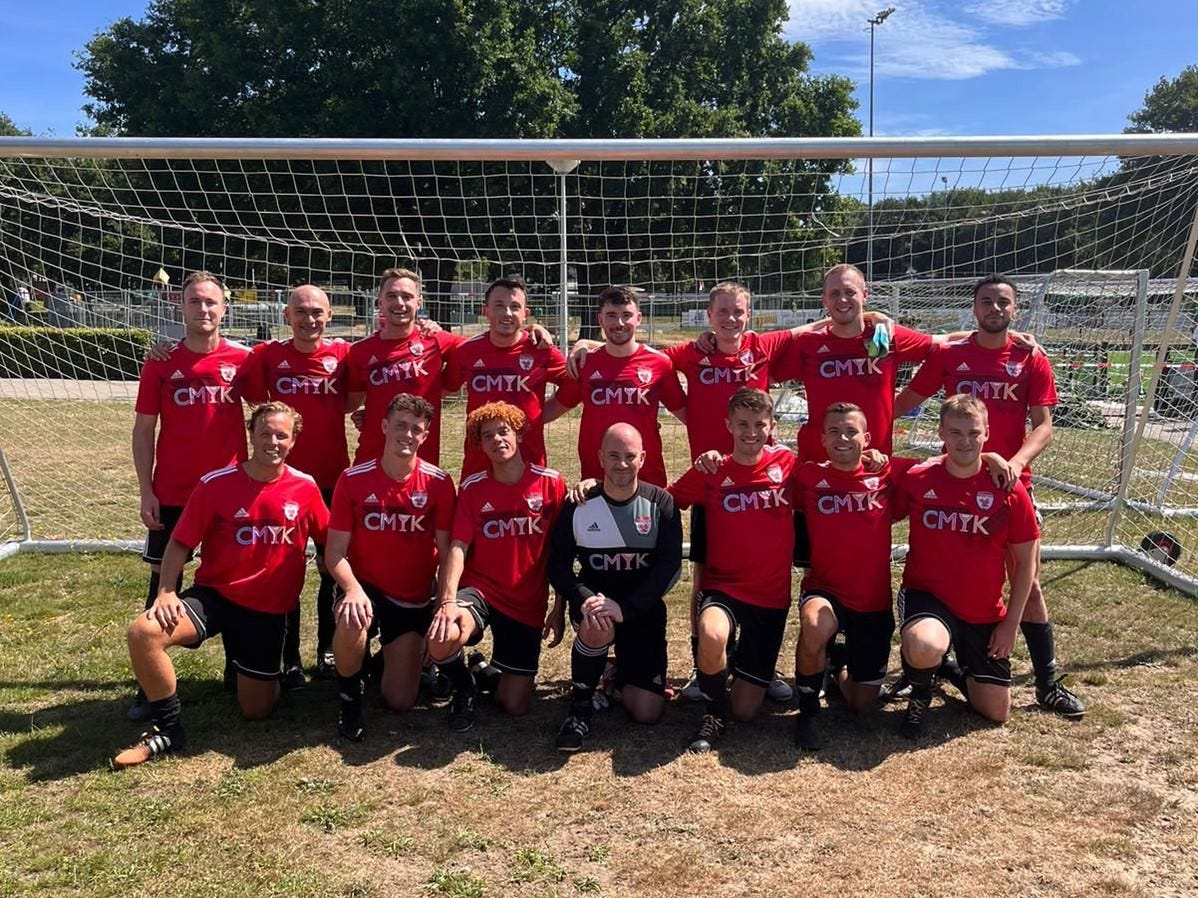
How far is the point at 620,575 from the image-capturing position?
3.95 m

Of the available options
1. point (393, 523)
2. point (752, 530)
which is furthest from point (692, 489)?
point (393, 523)

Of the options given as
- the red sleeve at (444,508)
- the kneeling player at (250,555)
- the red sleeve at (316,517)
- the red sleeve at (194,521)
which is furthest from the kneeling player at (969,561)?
the red sleeve at (194,521)

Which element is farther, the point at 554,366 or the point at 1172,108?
the point at 1172,108

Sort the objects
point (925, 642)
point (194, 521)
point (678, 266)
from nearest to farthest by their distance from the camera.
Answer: point (925, 642) < point (194, 521) < point (678, 266)

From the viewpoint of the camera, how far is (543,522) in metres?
4.11

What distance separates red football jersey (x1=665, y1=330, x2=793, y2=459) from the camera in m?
4.42

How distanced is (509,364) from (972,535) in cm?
238

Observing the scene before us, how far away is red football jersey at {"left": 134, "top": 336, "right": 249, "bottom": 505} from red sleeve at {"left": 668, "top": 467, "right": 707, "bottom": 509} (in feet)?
7.53

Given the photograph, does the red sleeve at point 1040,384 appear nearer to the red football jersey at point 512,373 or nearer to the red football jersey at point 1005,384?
the red football jersey at point 1005,384

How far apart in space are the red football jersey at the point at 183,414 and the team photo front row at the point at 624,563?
34 cm

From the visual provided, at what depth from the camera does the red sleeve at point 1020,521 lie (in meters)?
3.92

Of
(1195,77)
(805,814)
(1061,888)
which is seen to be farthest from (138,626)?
(1195,77)

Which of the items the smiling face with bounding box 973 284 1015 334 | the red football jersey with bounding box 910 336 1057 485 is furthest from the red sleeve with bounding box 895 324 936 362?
the smiling face with bounding box 973 284 1015 334

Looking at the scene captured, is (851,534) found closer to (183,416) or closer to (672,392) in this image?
(672,392)
